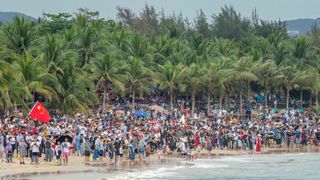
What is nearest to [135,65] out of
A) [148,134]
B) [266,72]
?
[266,72]

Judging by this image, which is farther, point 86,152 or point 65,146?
point 86,152

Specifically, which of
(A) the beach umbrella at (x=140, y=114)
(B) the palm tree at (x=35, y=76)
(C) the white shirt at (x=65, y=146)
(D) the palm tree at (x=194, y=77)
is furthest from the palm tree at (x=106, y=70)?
(C) the white shirt at (x=65, y=146)

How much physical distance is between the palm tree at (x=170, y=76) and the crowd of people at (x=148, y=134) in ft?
10.2

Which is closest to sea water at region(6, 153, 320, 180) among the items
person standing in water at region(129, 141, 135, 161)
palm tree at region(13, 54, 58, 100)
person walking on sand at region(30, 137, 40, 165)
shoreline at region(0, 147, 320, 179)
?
shoreline at region(0, 147, 320, 179)

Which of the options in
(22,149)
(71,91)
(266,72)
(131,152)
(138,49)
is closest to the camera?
(22,149)

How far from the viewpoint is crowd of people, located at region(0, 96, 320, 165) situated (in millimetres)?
37625

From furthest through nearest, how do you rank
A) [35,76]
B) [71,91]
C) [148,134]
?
1. [71,91]
2. [35,76]
3. [148,134]

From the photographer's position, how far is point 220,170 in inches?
1591

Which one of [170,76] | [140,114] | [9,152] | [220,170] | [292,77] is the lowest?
[220,170]

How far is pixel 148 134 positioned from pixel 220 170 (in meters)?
6.80

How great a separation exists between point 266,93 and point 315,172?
31.2 metres

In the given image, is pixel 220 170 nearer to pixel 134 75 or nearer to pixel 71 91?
pixel 71 91

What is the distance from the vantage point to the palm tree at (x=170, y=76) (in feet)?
218

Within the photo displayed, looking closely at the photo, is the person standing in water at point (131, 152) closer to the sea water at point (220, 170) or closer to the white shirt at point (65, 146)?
the sea water at point (220, 170)
